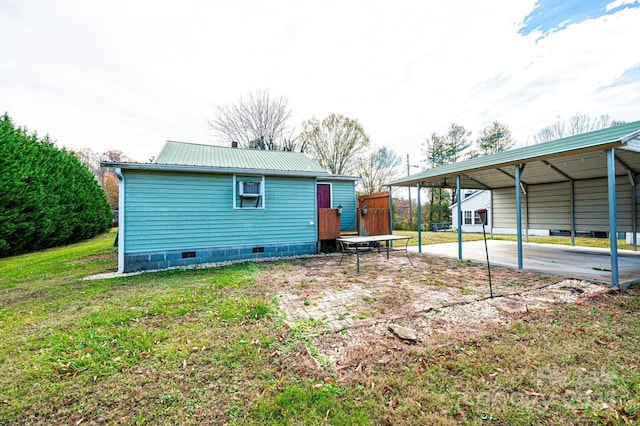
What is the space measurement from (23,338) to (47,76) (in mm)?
11201

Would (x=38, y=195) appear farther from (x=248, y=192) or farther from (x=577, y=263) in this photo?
(x=577, y=263)

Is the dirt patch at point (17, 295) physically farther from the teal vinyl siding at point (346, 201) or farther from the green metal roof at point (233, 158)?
the teal vinyl siding at point (346, 201)

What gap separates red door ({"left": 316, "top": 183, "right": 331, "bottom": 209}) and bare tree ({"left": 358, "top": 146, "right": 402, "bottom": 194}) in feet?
39.4

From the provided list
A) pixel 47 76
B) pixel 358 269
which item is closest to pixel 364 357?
pixel 358 269

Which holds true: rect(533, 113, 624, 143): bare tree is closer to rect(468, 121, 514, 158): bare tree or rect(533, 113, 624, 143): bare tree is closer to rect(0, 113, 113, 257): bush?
rect(468, 121, 514, 158): bare tree

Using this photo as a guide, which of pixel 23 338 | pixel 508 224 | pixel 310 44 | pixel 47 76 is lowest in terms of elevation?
pixel 23 338

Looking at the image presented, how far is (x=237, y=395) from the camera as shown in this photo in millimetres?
1900

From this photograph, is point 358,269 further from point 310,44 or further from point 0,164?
point 0,164

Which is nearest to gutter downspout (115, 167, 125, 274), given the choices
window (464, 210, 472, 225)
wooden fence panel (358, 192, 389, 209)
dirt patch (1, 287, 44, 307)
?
dirt patch (1, 287, 44, 307)

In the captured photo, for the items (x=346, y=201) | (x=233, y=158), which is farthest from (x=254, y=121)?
(x=346, y=201)

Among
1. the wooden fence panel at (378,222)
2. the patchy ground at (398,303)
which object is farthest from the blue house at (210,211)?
the patchy ground at (398,303)

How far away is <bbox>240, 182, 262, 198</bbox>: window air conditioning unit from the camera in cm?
757

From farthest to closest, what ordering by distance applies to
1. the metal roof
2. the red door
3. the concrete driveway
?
the red door → the concrete driveway → the metal roof

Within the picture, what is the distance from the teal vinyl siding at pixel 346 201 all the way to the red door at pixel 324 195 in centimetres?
21
